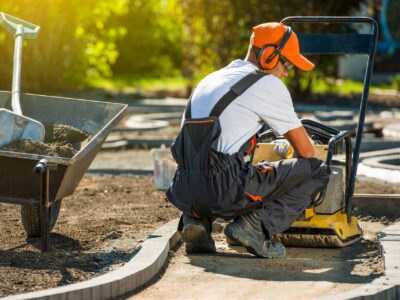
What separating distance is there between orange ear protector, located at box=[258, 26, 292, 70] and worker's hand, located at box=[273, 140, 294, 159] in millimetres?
717

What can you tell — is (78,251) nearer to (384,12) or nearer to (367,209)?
(367,209)

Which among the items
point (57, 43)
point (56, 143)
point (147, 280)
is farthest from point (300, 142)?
point (57, 43)

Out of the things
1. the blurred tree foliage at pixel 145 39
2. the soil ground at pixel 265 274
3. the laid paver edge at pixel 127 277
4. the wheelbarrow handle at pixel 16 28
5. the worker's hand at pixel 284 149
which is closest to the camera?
the laid paver edge at pixel 127 277

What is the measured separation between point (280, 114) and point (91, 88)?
16.9 meters

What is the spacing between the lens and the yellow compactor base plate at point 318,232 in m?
7.29

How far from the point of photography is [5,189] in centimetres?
712

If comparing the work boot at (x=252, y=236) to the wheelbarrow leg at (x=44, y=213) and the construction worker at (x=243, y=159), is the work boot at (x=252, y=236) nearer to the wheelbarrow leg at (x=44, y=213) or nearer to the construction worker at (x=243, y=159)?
the construction worker at (x=243, y=159)

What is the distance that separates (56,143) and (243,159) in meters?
1.53

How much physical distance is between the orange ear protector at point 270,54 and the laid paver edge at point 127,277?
132 cm

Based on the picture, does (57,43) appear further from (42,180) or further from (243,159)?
(243,159)

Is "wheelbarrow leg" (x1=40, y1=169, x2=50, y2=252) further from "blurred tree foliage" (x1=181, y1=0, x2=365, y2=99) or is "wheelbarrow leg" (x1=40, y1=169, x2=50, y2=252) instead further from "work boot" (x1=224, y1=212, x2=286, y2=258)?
"blurred tree foliage" (x1=181, y1=0, x2=365, y2=99)

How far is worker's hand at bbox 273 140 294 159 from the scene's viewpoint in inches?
291

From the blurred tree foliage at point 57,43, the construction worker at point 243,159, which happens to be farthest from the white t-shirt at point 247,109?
the blurred tree foliage at point 57,43

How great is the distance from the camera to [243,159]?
22.6 ft
